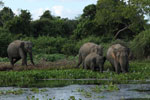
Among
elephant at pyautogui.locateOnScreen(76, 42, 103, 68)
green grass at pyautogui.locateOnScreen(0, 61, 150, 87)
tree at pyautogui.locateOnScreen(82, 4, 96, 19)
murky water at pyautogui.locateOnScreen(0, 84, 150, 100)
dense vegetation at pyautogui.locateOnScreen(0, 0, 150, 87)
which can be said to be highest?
tree at pyautogui.locateOnScreen(82, 4, 96, 19)

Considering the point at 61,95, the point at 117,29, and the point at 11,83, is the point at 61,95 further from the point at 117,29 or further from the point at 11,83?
the point at 117,29

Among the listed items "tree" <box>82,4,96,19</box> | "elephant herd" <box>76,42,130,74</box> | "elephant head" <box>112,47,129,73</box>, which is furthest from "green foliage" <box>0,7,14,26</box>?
"elephant head" <box>112,47,129,73</box>

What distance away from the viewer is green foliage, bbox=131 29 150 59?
A: 34062 millimetres

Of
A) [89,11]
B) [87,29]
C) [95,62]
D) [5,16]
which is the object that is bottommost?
[95,62]

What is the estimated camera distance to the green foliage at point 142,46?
34062 millimetres

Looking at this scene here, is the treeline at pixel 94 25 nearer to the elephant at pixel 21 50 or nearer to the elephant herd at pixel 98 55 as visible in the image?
the elephant at pixel 21 50

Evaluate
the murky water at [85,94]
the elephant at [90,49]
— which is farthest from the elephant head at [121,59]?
the murky water at [85,94]

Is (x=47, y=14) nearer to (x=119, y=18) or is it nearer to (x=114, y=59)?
(x=119, y=18)

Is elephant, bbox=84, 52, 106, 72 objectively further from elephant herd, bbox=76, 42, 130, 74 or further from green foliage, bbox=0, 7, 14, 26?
green foliage, bbox=0, 7, 14, 26

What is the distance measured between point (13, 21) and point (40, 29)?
7.85 metres

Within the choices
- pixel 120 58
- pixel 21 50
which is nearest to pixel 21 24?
pixel 21 50

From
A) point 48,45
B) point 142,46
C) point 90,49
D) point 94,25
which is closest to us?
point 90,49

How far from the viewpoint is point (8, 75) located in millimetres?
22516

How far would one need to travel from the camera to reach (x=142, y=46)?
3419cm
